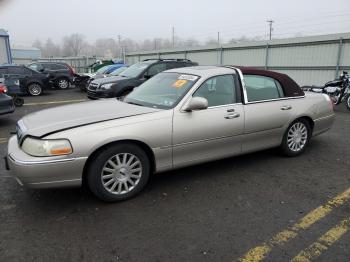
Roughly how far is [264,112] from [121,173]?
7.53 ft

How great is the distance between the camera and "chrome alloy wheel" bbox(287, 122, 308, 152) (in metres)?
5.29

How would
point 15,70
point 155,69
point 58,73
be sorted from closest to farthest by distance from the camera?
point 155,69 → point 15,70 → point 58,73

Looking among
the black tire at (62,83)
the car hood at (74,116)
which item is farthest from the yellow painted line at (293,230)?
the black tire at (62,83)

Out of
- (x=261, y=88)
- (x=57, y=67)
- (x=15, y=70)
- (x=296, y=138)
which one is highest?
(x=261, y=88)

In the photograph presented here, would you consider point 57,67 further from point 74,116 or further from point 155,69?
point 74,116

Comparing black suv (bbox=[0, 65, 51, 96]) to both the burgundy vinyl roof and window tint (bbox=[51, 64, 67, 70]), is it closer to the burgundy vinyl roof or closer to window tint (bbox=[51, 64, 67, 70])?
window tint (bbox=[51, 64, 67, 70])

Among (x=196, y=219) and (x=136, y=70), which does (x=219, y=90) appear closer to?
(x=196, y=219)

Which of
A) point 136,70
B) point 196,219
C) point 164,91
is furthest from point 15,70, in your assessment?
point 196,219

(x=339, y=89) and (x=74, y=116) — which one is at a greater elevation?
(x=74, y=116)

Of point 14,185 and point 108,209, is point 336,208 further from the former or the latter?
point 14,185

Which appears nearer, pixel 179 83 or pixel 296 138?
pixel 179 83

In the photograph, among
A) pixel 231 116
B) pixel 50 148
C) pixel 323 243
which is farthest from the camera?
pixel 231 116

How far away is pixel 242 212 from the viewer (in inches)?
141

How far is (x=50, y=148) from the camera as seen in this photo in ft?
11.0
